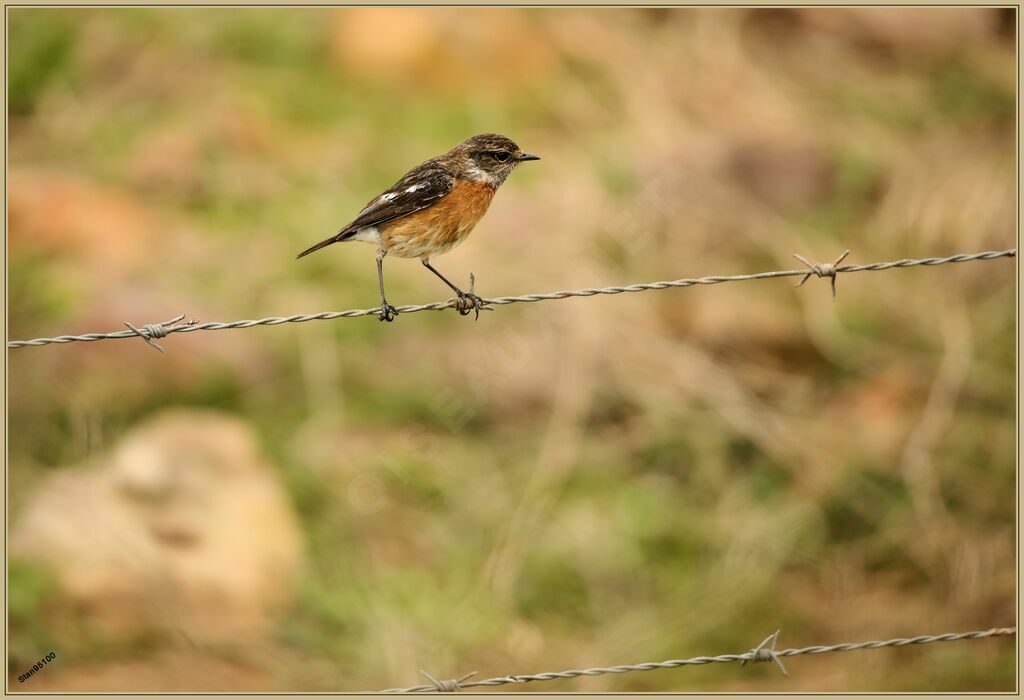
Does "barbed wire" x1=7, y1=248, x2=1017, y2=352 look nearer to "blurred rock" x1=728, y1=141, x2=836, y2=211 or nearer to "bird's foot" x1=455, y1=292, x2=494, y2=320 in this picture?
"bird's foot" x1=455, y1=292, x2=494, y2=320

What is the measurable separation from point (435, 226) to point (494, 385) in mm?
3598

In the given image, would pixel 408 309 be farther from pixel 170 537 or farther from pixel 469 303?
pixel 170 537

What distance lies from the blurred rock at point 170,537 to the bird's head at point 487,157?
10.9 ft

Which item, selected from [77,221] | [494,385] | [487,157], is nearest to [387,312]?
[487,157]

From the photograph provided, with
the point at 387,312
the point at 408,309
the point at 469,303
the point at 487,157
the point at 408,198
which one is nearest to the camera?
the point at 408,309

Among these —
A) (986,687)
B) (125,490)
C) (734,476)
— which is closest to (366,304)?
(125,490)

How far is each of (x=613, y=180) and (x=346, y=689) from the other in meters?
6.42

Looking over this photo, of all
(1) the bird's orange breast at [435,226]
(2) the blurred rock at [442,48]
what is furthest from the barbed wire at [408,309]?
(2) the blurred rock at [442,48]

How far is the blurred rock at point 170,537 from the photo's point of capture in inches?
301

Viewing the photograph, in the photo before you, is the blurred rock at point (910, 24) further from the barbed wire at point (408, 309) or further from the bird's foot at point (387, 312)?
the bird's foot at point (387, 312)

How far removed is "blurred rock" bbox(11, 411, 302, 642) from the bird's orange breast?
9.67 feet

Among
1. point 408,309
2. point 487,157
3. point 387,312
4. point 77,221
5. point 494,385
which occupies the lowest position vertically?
point 408,309

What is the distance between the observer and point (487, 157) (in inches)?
259

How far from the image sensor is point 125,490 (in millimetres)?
8172
